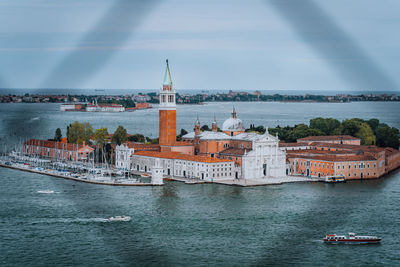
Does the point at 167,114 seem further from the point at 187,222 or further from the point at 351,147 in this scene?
the point at 187,222

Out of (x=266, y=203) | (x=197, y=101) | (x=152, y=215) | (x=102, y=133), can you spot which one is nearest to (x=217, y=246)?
(x=152, y=215)

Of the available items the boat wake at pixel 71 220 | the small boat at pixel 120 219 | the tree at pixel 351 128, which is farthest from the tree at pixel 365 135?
the boat wake at pixel 71 220

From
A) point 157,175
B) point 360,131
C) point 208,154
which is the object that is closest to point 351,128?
point 360,131

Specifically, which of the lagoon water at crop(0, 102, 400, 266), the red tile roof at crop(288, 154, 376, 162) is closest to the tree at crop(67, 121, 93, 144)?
the lagoon water at crop(0, 102, 400, 266)

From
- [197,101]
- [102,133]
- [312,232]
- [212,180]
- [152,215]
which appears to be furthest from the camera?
[197,101]

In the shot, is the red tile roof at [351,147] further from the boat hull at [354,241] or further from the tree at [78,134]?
the boat hull at [354,241]

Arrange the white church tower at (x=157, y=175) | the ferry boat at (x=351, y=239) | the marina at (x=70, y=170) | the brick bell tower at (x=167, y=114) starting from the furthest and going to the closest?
the brick bell tower at (x=167, y=114) → the marina at (x=70, y=170) → the white church tower at (x=157, y=175) → the ferry boat at (x=351, y=239)

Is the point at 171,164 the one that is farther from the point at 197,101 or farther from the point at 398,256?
the point at 197,101
